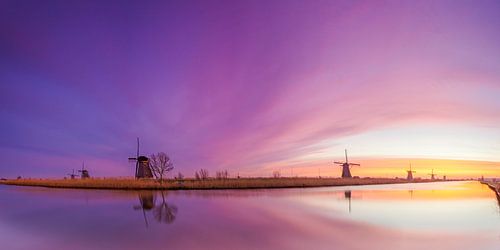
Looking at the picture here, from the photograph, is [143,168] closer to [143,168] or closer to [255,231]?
[143,168]

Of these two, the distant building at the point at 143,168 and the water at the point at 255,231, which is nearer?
the water at the point at 255,231

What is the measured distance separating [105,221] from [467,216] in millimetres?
17058

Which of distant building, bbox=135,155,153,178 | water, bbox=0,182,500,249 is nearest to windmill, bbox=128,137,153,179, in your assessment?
distant building, bbox=135,155,153,178

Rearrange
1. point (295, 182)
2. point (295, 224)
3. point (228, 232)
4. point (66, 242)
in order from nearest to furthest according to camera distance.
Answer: point (66, 242) < point (228, 232) < point (295, 224) < point (295, 182)

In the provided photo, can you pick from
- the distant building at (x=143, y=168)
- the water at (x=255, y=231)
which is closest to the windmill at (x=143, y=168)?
the distant building at (x=143, y=168)

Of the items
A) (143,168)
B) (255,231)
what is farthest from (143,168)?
(255,231)

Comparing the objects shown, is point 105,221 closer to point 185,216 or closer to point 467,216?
point 185,216

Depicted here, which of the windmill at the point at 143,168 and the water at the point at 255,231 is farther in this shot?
the windmill at the point at 143,168

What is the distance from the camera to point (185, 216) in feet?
63.6

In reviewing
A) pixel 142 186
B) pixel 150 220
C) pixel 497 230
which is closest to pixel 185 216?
pixel 150 220

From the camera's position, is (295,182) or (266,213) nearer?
(266,213)

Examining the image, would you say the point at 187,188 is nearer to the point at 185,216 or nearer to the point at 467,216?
the point at 185,216

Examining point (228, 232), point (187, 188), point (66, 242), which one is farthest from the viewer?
point (187, 188)

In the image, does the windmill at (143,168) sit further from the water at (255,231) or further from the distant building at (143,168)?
the water at (255,231)
